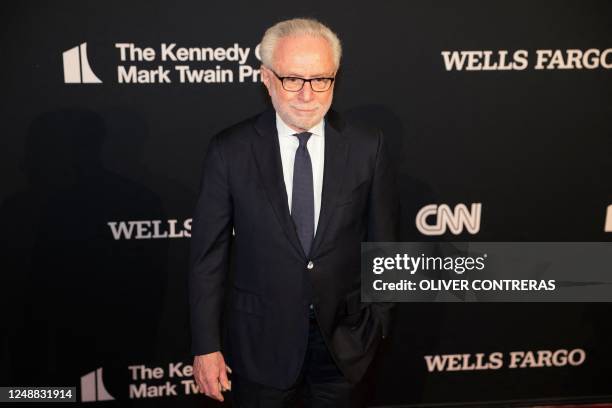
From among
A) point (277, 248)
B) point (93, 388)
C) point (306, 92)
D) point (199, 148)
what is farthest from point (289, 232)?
point (93, 388)

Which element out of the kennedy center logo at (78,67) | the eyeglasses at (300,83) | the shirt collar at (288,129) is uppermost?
the kennedy center logo at (78,67)

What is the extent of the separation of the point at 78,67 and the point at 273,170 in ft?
3.90

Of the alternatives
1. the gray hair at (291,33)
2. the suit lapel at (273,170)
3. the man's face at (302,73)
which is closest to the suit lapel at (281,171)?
the suit lapel at (273,170)

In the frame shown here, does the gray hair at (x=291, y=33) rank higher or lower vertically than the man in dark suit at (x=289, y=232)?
higher

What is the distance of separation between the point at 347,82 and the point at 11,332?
1.93m

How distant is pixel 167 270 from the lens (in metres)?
3.29

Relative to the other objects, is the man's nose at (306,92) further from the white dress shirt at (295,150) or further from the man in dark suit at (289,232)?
the white dress shirt at (295,150)

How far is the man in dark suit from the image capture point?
2.21 meters

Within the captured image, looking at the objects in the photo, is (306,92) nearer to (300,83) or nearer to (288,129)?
(300,83)

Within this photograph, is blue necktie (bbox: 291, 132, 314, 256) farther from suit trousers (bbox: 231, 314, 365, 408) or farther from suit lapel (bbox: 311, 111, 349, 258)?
suit trousers (bbox: 231, 314, 365, 408)

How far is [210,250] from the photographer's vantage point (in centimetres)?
227

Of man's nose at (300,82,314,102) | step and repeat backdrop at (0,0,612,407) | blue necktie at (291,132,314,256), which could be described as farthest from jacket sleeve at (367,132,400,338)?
step and repeat backdrop at (0,0,612,407)

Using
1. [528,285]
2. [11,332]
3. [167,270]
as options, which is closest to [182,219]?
[167,270]

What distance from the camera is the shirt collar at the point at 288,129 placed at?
2283mm
